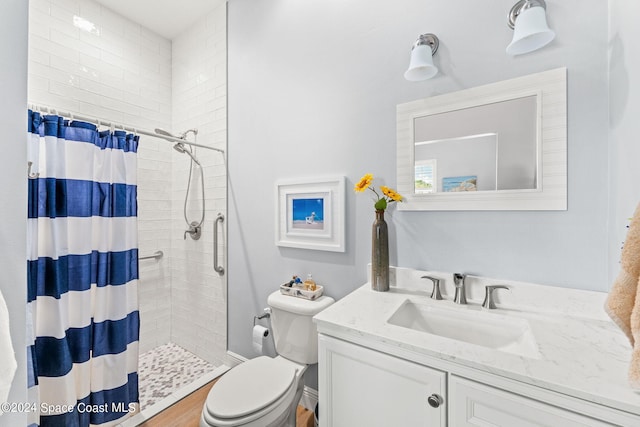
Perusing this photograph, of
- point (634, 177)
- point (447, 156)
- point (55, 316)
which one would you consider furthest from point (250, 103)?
point (634, 177)

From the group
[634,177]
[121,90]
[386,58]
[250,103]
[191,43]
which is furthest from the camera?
[191,43]

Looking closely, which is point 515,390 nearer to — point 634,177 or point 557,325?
point 557,325

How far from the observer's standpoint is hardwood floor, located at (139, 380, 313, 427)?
1616mm

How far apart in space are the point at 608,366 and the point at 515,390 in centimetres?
26

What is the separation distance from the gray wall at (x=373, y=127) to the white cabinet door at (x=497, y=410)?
0.57 meters

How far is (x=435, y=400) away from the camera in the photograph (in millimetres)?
803

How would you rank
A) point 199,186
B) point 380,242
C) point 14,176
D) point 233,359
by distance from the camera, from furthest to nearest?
point 199,186, point 233,359, point 380,242, point 14,176

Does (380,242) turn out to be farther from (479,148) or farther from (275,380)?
(275,380)

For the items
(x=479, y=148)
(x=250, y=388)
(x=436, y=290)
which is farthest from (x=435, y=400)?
(x=479, y=148)

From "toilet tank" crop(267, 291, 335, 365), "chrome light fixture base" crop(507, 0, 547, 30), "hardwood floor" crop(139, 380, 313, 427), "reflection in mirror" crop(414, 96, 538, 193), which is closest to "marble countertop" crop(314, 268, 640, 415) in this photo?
"toilet tank" crop(267, 291, 335, 365)

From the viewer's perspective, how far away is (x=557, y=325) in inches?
37.4

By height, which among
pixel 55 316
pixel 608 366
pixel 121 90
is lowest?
pixel 55 316

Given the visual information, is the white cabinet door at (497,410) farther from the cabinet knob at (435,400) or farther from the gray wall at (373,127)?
the gray wall at (373,127)

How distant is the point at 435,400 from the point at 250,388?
0.82 m
